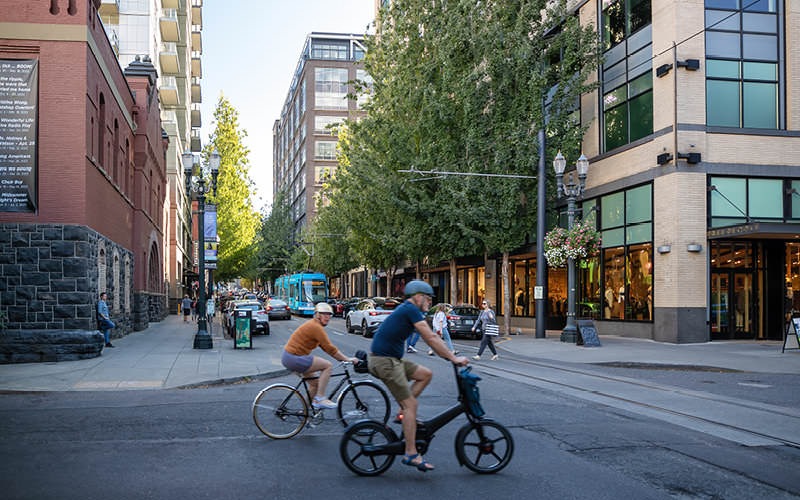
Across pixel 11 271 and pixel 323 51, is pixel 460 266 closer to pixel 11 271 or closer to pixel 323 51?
pixel 11 271

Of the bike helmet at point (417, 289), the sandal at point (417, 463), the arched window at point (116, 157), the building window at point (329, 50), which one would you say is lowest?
the sandal at point (417, 463)

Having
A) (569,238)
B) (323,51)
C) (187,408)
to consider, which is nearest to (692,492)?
(187,408)

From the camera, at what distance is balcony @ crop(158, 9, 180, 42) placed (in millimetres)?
51666

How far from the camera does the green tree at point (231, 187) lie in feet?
189

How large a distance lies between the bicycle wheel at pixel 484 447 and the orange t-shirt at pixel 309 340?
2.28 metres

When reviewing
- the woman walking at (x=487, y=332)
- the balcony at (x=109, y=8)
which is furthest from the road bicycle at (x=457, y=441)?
the balcony at (x=109, y=8)

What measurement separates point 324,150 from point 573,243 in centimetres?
7441

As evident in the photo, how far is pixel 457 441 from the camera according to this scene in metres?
6.92

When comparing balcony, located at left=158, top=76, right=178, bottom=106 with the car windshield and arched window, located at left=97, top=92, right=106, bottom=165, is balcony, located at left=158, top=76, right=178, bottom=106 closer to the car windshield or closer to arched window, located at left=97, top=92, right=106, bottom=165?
arched window, located at left=97, top=92, right=106, bottom=165

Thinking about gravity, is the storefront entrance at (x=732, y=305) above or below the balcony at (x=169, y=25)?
below

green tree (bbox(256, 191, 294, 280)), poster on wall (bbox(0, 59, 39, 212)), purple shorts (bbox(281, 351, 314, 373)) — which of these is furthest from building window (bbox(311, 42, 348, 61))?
purple shorts (bbox(281, 351, 314, 373))

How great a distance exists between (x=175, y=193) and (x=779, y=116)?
42.5 metres

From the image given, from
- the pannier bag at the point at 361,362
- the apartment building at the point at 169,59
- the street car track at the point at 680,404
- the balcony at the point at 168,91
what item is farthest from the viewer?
the balcony at the point at 168,91

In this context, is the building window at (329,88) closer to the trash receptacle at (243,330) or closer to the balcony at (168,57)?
the balcony at (168,57)
